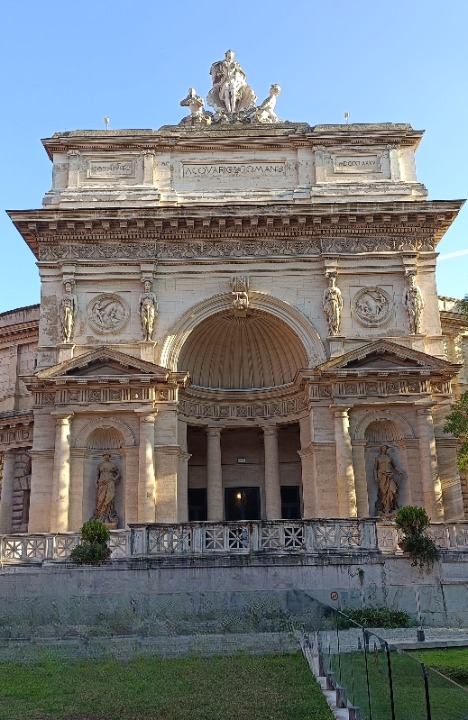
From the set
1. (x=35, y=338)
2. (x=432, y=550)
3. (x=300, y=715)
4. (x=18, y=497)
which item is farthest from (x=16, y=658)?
(x=35, y=338)

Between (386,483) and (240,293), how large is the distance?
354 inches

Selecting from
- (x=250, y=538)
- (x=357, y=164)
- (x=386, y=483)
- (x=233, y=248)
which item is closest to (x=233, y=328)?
(x=233, y=248)

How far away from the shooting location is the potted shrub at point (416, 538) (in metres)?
18.5

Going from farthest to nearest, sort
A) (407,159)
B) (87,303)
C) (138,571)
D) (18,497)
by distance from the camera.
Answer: (18,497)
(407,159)
(87,303)
(138,571)

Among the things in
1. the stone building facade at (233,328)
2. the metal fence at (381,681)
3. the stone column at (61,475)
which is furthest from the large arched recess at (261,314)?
the metal fence at (381,681)

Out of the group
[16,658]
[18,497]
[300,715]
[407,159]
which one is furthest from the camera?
[18,497]

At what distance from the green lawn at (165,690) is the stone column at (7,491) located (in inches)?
817

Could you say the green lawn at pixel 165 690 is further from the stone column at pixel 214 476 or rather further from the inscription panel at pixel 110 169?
the inscription panel at pixel 110 169

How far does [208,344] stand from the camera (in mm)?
30625

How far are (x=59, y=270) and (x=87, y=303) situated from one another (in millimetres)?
1785

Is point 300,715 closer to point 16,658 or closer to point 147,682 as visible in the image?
point 147,682

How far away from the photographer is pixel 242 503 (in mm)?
31469

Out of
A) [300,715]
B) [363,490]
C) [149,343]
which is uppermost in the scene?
[149,343]

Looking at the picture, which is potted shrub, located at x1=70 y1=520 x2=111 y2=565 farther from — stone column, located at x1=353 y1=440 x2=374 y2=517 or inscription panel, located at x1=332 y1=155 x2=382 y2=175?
inscription panel, located at x1=332 y1=155 x2=382 y2=175
